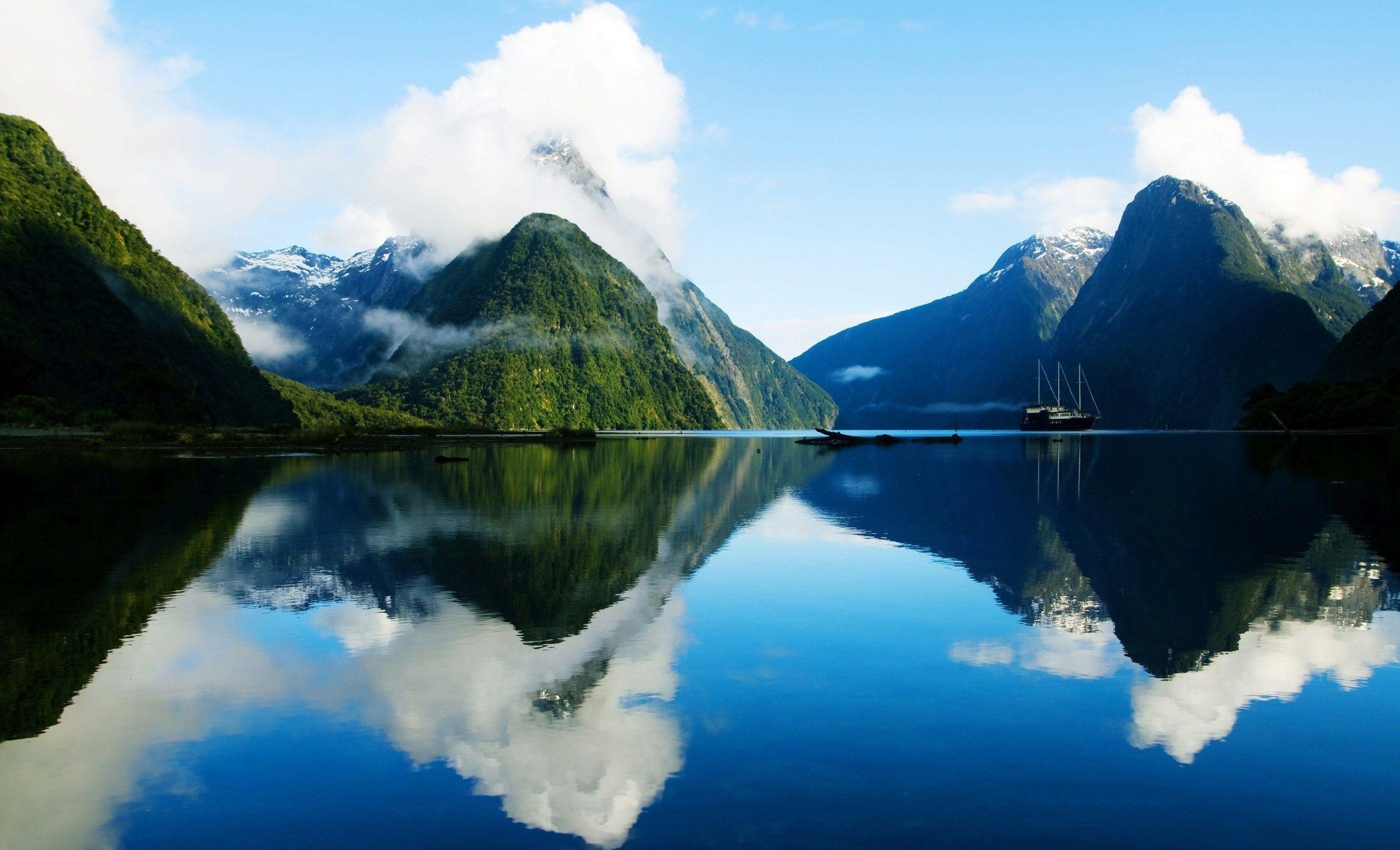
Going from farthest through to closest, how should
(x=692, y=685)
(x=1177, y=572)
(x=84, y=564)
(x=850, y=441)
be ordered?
(x=850, y=441) < (x=84, y=564) < (x=1177, y=572) < (x=692, y=685)

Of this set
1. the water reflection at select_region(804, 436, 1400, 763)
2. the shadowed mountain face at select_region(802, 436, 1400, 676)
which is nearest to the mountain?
the shadowed mountain face at select_region(802, 436, 1400, 676)

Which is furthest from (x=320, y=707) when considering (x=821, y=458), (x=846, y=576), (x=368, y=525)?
(x=821, y=458)

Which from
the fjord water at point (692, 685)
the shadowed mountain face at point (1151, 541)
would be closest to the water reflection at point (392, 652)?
the fjord water at point (692, 685)

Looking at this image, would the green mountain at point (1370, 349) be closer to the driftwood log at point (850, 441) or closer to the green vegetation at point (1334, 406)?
the green vegetation at point (1334, 406)

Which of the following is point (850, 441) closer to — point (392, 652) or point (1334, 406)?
point (1334, 406)

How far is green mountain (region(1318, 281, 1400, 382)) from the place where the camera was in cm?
17388

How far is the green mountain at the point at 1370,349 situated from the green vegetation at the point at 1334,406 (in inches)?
169

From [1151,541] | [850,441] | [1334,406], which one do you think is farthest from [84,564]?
[1334,406]

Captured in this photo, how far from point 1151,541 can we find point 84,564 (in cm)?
3324

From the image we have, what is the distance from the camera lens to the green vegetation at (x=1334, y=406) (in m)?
144

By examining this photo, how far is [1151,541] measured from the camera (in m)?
30.7

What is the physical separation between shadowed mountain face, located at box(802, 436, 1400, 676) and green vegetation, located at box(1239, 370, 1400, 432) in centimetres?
9243

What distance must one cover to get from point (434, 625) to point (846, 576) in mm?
11727

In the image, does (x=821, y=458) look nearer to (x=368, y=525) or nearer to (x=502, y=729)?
(x=368, y=525)
